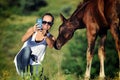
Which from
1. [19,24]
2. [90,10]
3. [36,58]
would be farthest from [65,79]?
[19,24]

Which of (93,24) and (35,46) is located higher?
(93,24)

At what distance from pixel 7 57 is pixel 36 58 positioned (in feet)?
4.53

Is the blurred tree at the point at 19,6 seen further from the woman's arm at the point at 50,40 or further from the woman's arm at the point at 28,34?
the woman's arm at the point at 50,40

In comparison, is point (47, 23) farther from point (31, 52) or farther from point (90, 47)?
point (90, 47)

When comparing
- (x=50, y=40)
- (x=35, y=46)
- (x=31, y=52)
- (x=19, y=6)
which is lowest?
(x=31, y=52)

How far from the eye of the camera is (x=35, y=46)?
1030 cm

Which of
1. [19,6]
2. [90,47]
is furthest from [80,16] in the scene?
[19,6]

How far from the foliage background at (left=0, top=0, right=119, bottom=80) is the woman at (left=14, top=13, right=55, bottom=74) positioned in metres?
0.11

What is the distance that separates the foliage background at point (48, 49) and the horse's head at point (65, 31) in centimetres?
9

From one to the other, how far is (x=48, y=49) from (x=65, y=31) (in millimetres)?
471

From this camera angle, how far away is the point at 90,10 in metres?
10.3

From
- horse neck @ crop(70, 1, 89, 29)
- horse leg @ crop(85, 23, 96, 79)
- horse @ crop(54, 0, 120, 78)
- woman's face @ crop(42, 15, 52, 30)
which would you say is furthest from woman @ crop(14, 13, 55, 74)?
horse leg @ crop(85, 23, 96, 79)

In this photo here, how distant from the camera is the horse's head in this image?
10422mm

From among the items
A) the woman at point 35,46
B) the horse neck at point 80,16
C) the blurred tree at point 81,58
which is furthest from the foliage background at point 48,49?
the horse neck at point 80,16
